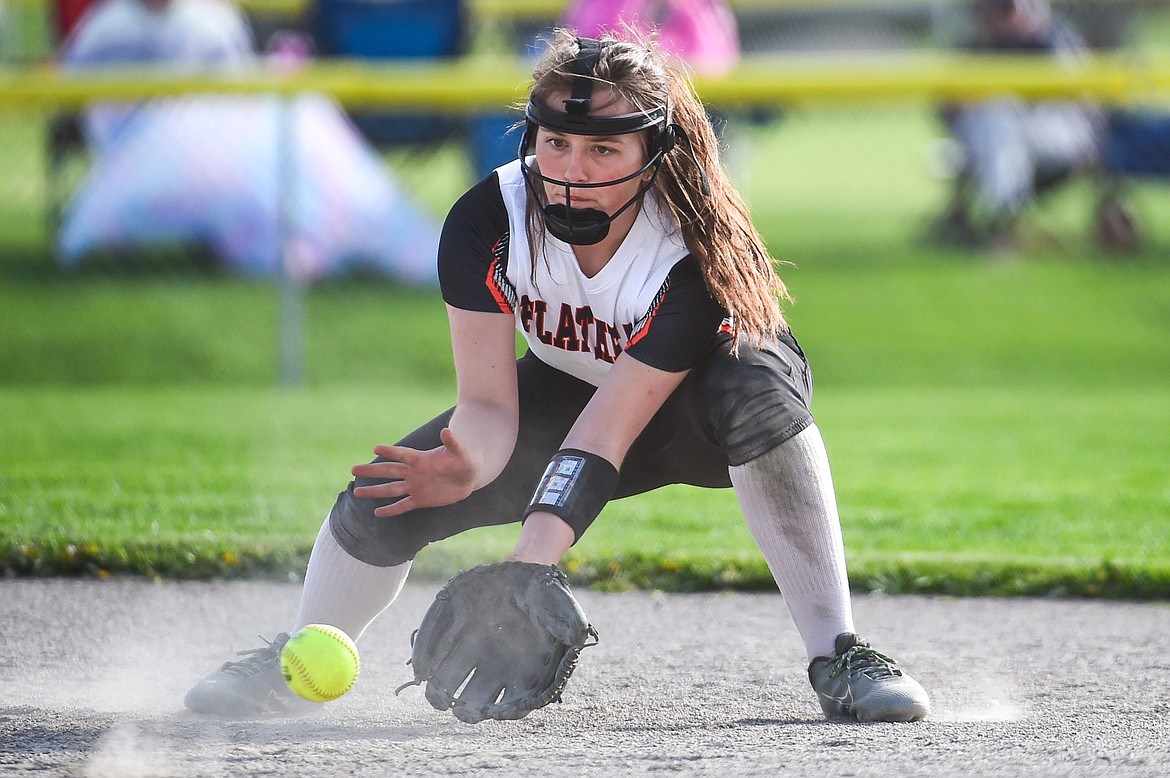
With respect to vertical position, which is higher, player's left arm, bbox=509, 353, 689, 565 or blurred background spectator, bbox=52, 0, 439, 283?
player's left arm, bbox=509, 353, 689, 565

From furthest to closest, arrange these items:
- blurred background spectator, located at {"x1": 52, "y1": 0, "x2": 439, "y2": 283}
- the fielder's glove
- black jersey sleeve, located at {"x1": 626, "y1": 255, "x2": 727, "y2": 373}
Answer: blurred background spectator, located at {"x1": 52, "y1": 0, "x2": 439, "y2": 283}, black jersey sleeve, located at {"x1": 626, "y1": 255, "x2": 727, "y2": 373}, the fielder's glove

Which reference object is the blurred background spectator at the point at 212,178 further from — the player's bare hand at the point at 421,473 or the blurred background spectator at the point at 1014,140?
the player's bare hand at the point at 421,473

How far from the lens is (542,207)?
3.25 metres

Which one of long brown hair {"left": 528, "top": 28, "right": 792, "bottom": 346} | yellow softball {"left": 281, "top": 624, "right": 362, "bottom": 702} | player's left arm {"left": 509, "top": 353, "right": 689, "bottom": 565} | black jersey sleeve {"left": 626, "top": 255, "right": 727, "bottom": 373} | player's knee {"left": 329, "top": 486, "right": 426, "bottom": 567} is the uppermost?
long brown hair {"left": 528, "top": 28, "right": 792, "bottom": 346}

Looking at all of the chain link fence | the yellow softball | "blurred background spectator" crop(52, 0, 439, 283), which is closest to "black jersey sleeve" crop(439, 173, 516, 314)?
the yellow softball

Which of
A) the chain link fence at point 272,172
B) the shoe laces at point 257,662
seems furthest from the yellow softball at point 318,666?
the chain link fence at point 272,172

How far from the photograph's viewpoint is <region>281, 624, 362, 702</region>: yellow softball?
3.14 metres

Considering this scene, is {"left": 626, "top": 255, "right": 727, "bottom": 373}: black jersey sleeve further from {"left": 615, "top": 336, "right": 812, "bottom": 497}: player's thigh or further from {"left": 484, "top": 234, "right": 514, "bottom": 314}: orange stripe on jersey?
{"left": 484, "top": 234, "right": 514, "bottom": 314}: orange stripe on jersey

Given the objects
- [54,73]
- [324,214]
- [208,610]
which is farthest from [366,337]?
[208,610]

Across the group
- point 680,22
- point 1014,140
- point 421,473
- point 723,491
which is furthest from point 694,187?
point 1014,140

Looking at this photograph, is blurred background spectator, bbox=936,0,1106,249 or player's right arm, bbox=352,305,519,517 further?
blurred background spectator, bbox=936,0,1106,249

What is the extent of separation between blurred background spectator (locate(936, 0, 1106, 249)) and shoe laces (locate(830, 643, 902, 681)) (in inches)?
326

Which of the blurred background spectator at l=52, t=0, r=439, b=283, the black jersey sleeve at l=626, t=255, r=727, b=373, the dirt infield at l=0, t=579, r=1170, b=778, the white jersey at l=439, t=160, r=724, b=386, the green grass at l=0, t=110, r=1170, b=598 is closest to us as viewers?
the dirt infield at l=0, t=579, r=1170, b=778

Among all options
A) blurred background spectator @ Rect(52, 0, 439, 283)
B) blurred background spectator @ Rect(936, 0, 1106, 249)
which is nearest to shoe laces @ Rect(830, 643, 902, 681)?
blurred background spectator @ Rect(52, 0, 439, 283)
